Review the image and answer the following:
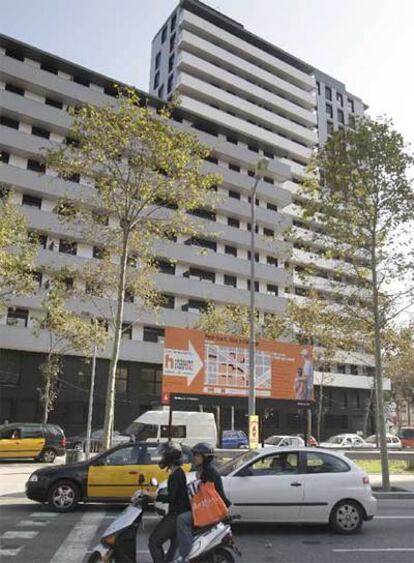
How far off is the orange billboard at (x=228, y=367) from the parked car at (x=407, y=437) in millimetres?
30428

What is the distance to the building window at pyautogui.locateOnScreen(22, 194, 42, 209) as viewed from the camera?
38.5 m

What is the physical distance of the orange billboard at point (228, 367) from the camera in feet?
57.0

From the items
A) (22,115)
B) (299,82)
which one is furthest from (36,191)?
(299,82)

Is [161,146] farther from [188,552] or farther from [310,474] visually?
[188,552]

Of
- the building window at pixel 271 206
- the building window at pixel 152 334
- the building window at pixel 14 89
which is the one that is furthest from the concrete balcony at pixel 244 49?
the building window at pixel 152 334

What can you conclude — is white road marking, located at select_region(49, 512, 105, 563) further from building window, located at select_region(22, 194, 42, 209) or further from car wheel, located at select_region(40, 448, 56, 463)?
building window, located at select_region(22, 194, 42, 209)

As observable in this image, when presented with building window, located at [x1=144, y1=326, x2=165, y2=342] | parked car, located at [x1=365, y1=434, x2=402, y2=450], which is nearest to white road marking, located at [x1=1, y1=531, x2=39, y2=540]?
building window, located at [x1=144, y1=326, x2=165, y2=342]

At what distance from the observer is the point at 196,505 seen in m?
5.75

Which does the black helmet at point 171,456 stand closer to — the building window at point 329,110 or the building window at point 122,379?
the building window at point 122,379

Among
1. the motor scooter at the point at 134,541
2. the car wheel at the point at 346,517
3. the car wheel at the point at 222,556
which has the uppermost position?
the motor scooter at the point at 134,541

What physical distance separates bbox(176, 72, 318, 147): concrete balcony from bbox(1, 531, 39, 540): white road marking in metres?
48.8

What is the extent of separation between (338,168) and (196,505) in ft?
45.7

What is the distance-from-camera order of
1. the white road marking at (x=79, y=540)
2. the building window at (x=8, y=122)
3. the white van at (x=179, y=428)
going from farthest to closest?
the building window at (x=8, y=122)
the white van at (x=179, y=428)
the white road marking at (x=79, y=540)

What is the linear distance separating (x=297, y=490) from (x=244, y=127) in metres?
49.2
